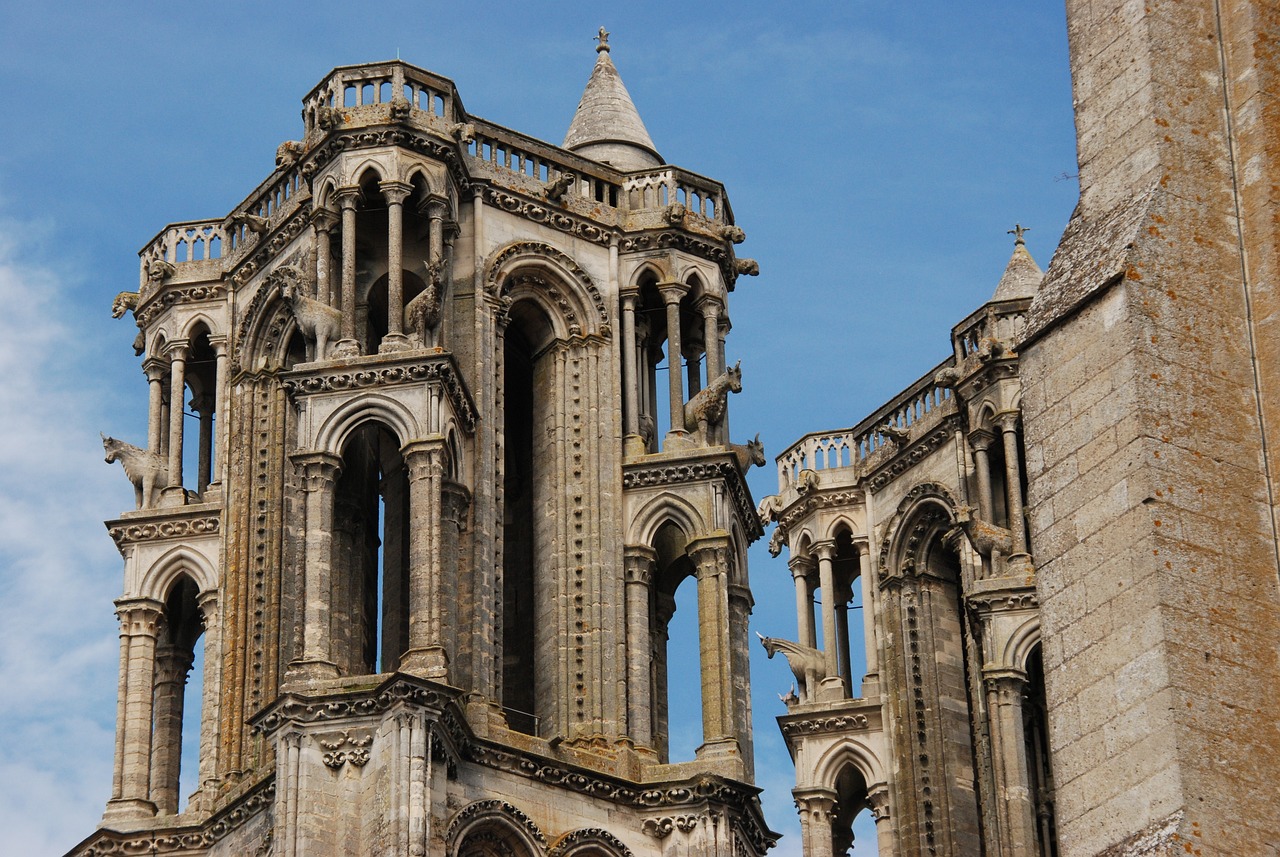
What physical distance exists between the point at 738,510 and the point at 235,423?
22.5 ft

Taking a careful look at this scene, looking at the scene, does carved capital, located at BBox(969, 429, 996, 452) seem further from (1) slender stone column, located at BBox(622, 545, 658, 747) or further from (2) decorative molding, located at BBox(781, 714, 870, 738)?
(1) slender stone column, located at BBox(622, 545, 658, 747)

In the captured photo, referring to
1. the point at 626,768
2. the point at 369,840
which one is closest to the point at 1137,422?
the point at 369,840

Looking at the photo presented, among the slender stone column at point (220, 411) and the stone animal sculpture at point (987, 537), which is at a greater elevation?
the slender stone column at point (220, 411)

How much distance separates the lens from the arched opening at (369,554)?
131 feet

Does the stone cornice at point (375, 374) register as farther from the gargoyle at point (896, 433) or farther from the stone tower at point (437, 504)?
the gargoyle at point (896, 433)

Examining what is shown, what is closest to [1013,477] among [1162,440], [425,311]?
[425,311]

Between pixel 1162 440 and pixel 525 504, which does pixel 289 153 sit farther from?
pixel 1162 440

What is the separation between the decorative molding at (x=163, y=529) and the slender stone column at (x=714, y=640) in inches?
259

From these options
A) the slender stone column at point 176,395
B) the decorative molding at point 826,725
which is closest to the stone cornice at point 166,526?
the slender stone column at point 176,395

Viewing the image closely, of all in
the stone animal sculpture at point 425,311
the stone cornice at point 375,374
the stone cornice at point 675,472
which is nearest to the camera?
the stone cornice at point 375,374

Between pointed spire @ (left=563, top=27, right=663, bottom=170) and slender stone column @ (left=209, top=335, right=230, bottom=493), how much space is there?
18.7ft

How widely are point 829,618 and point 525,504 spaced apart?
471 centimetres

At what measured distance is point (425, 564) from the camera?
38.5m

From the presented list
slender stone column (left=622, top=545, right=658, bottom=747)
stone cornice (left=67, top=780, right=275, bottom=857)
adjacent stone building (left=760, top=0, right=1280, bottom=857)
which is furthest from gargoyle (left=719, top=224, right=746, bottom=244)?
adjacent stone building (left=760, top=0, right=1280, bottom=857)
